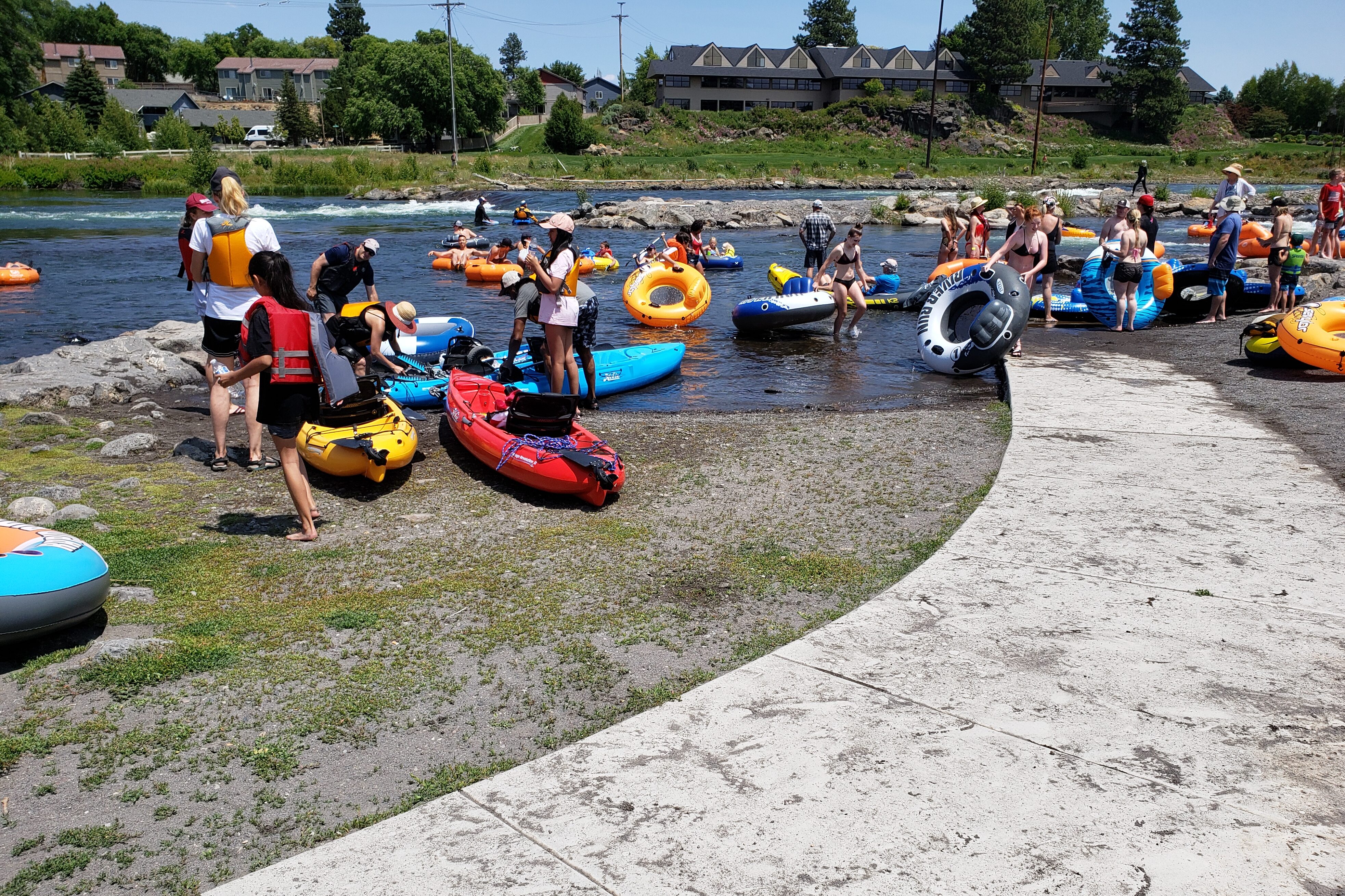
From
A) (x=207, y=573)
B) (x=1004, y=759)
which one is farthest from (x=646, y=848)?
(x=207, y=573)

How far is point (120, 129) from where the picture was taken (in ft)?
192

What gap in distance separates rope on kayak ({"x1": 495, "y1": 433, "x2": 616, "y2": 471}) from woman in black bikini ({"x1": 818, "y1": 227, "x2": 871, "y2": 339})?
7.58 metres

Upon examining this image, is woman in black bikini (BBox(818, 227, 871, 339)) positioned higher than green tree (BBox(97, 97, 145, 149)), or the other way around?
green tree (BBox(97, 97, 145, 149))

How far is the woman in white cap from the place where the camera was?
8156mm

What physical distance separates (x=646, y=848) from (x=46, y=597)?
2917 mm

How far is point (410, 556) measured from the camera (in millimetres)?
5711

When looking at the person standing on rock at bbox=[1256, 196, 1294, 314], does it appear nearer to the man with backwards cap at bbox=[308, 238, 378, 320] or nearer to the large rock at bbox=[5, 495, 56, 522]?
the man with backwards cap at bbox=[308, 238, 378, 320]

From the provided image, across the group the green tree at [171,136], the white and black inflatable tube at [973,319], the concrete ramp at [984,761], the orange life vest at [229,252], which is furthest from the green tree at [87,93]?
the concrete ramp at [984,761]

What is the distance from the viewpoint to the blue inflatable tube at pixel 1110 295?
13469mm

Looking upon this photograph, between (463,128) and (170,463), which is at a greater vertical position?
(463,128)

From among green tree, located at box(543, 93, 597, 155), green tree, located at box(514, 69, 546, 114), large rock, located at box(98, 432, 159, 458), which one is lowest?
large rock, located at box(98, 432, 159, 458)

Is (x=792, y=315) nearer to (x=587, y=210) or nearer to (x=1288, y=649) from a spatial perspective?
(x=1288, y=649)

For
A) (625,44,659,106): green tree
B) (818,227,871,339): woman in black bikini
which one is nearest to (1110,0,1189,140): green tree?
(625,44,659,106): green tree

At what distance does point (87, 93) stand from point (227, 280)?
7223cm
